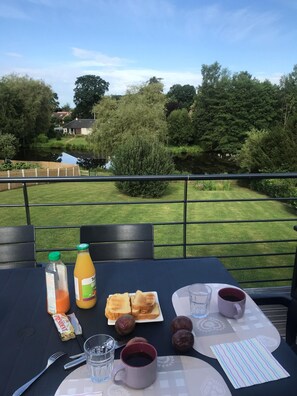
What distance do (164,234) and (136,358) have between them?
7.02 meters

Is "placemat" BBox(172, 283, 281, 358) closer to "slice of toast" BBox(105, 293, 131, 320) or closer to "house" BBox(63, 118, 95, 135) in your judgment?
"slice of toast" BBox(105, 293, 131, 320)

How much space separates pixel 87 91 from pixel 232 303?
64765mm

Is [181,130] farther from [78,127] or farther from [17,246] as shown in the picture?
[17,246]

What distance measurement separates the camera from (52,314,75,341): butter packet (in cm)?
91

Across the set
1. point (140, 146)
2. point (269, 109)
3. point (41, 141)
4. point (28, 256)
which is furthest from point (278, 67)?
point (28, 256)

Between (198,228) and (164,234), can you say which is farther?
(198,228)

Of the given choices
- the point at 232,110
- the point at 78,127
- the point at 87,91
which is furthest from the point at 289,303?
the point at 87,91

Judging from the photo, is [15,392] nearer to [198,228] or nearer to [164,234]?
[164,234]

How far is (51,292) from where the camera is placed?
1.01 metres

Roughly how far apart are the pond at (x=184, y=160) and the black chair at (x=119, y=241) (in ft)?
68.4

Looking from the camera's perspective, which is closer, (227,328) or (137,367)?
(137,367)

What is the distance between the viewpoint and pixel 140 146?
12.3 m

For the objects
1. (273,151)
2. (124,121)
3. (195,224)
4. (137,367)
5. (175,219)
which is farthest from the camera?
(124,121)

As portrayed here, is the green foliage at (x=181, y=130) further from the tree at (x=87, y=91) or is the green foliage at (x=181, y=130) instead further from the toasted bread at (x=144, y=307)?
the toasted bread at (x=144, y=307)
